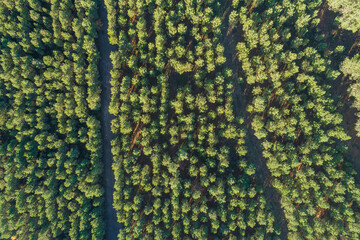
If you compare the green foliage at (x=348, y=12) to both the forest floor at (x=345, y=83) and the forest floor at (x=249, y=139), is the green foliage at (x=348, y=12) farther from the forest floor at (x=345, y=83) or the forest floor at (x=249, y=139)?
the forest floor at (x=249, y=139)

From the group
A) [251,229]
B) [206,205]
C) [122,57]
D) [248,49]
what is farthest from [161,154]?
[248,49]

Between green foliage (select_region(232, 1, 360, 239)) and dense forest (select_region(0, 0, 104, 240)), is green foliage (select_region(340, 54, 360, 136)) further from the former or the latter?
dense forest (select_region(0, 0, 104, 240))

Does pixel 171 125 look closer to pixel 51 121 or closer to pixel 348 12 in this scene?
pixel 51 121

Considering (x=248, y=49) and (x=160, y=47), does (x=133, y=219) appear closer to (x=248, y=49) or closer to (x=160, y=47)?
(x=160, y=47)

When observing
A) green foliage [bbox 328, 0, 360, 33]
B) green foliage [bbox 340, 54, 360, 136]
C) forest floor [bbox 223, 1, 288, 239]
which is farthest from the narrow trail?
green foliage [bbox 340, 54, 360, 136]

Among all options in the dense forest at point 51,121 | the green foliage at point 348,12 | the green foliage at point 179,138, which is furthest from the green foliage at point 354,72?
the dense forest at point 51,121

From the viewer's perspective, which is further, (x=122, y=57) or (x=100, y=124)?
(x=100, y=124)
